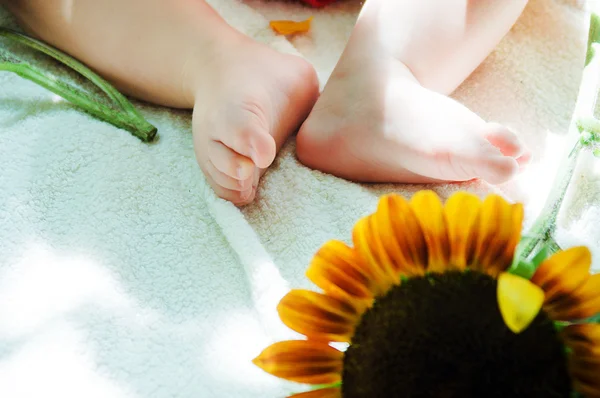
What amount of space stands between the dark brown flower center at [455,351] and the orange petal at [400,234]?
0.02 m

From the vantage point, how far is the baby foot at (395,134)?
50 cm

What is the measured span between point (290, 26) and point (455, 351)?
61cm

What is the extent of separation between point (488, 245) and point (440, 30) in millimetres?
377

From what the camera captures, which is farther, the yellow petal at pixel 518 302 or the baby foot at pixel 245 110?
the baby foot at pixel 245 110

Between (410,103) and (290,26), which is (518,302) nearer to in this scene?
(410,103)

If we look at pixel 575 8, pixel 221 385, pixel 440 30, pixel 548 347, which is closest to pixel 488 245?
pixel 548 347

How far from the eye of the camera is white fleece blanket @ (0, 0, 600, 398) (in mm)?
460

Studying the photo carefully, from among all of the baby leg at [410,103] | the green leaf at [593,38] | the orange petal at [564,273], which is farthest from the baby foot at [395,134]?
the orange petal at [564,273]

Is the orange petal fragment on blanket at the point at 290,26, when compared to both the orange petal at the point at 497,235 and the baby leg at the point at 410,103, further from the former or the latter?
the orange petal at the point at 497,235

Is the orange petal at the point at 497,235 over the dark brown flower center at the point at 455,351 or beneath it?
over

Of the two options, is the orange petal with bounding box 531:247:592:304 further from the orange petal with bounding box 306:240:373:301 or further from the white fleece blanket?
the white fleece blanket

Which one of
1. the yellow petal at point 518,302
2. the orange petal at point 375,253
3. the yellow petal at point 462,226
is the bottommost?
the orange petal at point 375,253

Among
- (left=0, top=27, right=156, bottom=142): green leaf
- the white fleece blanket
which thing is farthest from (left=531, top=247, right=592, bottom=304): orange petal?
(left=0, top=27, right=156, bottom=142): green leaf

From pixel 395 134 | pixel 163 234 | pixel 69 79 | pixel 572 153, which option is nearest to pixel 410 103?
pixel 395 134
